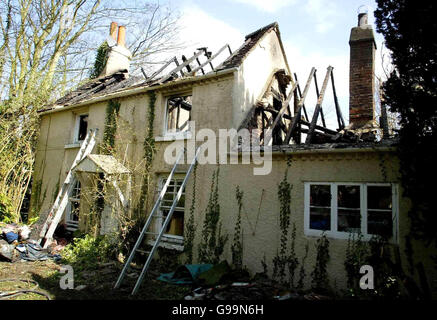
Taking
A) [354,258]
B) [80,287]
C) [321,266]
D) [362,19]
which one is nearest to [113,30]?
[362,19]

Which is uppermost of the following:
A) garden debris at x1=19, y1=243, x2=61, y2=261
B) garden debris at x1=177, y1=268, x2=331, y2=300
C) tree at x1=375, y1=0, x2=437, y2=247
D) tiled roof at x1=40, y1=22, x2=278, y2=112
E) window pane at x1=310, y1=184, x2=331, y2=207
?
tiled roof at x1=40, y1=22, x2=278, y2=112

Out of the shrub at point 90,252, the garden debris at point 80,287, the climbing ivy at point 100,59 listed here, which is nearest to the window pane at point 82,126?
the climbing ivy at point 100,59

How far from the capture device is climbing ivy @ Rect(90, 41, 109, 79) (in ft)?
51.1

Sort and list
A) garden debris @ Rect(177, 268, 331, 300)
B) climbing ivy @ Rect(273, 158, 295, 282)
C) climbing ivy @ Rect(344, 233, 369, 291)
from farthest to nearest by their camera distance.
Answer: climbing ivy @ Rect(273, 158, 295, 282)
climbing ivy @ Rect(344, 233, 369, 291)
garden debris @ Rect(177, 268, 331, 300)

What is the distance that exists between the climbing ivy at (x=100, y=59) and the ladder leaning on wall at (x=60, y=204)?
6.60m

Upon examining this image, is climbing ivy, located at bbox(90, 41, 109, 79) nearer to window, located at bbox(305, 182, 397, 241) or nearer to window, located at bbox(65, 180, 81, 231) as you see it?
window, located at bbox(65, 180, 81, 231)

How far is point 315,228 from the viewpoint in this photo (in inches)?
255

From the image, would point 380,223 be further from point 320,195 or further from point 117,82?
point 117,82

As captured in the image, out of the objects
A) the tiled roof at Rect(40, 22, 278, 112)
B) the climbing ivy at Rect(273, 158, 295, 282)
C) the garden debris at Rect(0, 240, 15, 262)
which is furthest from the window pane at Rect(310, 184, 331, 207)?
the garden debris at Rect(0, 240, 15, 262)

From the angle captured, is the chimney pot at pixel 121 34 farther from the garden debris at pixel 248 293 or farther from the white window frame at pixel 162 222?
the garden debris at pixel 248 293

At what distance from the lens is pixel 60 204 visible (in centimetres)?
974

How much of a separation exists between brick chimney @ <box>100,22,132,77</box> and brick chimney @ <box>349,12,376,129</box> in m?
11.6
